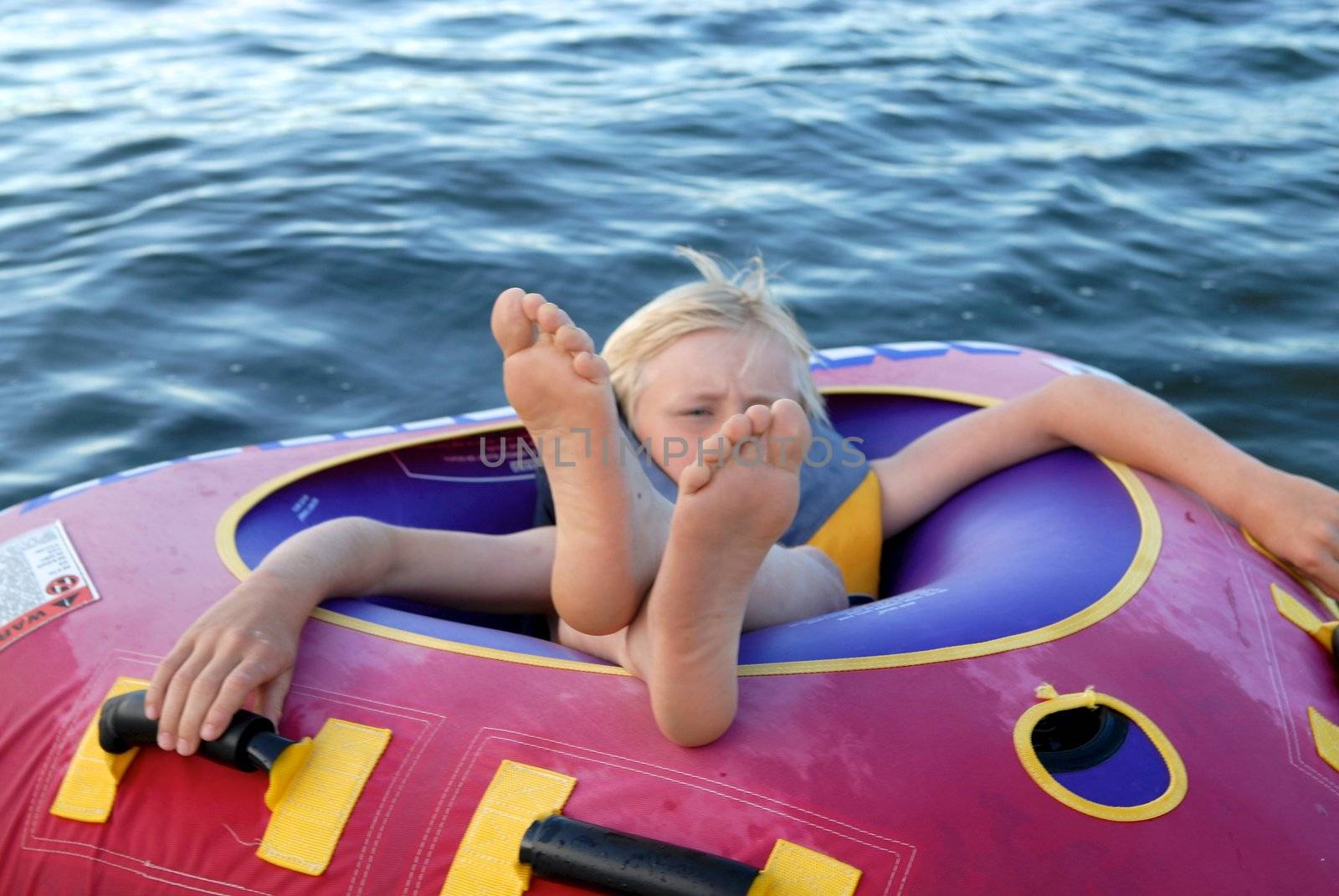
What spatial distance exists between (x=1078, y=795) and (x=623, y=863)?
0.55 meters

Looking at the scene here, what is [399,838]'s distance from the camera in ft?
5.14

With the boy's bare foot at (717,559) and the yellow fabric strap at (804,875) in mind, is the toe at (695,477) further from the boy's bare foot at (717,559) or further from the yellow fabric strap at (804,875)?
the yellow fabric strap at (804,875)

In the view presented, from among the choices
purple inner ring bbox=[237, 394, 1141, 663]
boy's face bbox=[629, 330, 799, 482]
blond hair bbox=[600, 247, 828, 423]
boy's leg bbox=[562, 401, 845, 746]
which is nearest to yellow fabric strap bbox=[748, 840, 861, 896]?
boy's leg bbox=[562, 401, 845, 746]

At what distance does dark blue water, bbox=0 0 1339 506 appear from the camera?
3803 mm

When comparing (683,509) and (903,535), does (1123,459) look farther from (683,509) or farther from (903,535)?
(683,509)

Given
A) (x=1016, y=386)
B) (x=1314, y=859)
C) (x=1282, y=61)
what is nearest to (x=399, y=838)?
(x=1314, y=859)

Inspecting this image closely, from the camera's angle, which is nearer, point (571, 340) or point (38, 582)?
point (571, 340)

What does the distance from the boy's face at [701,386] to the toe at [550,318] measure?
58 cm

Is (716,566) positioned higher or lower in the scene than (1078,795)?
higher

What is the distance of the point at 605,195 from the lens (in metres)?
4.96

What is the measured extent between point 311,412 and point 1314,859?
2.82 meters

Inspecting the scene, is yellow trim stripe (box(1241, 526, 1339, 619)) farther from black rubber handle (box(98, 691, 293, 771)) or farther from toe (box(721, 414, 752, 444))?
black rubber handle (box(98, 691, 293, 771))

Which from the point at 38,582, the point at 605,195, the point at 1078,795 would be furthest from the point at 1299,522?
the point at 605,195

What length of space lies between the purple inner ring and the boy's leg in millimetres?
203
